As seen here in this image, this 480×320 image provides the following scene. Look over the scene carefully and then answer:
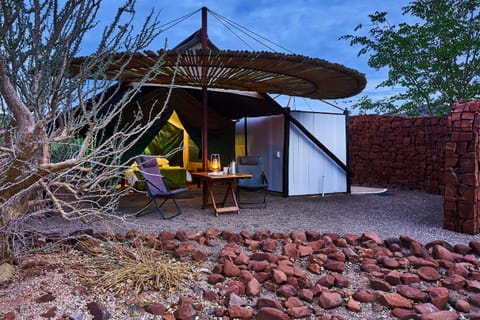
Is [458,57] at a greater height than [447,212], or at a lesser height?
greater

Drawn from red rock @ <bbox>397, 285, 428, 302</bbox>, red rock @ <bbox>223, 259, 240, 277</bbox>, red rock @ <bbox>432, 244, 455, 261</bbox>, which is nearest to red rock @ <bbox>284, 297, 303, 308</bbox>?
red rock @ <bbox>223, 259, 240, 277</bbox>

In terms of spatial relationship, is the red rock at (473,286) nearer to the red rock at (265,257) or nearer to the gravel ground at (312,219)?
the gravel ground at (312,219)

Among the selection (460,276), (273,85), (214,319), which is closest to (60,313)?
(214,319)

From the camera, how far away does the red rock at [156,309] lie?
208 centimetres

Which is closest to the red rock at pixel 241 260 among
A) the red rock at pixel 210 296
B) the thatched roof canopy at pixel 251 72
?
the red rock at pixel 210 296

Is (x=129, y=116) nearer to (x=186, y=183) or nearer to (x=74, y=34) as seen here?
(x=186, y=183)

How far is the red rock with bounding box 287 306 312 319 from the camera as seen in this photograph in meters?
2.09

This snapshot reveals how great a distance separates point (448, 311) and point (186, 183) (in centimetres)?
700

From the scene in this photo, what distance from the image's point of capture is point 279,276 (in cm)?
252

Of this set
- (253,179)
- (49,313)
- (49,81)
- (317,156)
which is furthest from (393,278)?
(317,156)

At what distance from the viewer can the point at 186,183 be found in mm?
8586

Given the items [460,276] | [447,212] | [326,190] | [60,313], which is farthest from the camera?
[326,190]

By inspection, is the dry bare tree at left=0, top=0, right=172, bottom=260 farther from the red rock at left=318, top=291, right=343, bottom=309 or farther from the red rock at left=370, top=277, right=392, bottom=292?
the red rock at left=370, top=277, right=392, bottom=292

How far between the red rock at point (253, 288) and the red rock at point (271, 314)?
10.7 inches
